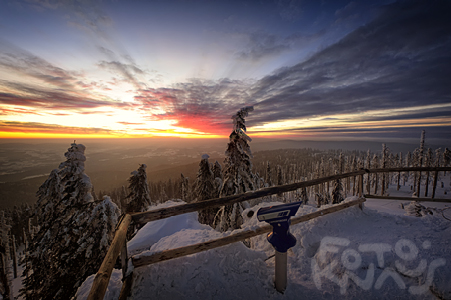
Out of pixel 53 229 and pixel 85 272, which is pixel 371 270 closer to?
pixel 85 272

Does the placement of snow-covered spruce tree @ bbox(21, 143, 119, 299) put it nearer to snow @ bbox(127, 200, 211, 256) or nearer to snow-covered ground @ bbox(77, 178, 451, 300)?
snow @ bbox(127, 200, 211, 256)

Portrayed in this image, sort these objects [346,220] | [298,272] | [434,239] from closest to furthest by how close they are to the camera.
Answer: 1. [298,272]
2. [434,239]
3. [346,220]

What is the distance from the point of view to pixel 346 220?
5824 mm

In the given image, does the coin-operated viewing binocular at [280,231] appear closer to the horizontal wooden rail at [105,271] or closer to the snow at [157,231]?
the horizontal wooden rail at [105,271]

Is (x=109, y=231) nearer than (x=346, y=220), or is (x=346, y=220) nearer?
(x=346, y=220)

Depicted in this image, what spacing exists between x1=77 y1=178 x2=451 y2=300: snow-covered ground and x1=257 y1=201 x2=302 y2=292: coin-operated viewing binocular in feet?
1.27

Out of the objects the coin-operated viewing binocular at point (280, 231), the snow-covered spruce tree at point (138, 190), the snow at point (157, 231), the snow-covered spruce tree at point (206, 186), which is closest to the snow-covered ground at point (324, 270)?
the coin-operated viewing binocular at point (280, 231)

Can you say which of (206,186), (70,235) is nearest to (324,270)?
(70,235)

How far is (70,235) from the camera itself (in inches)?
366

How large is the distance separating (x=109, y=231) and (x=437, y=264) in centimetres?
1220

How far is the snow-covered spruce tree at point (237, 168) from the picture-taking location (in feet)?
43.8

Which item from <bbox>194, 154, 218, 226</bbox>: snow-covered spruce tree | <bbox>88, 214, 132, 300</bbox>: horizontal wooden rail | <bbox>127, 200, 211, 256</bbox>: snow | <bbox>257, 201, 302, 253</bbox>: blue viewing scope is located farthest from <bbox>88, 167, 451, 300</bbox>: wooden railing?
<bbox>194, 154, 218, 226</bbox>: snow-covered spruce tree

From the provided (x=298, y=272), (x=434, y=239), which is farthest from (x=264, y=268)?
(x=434, y=239)

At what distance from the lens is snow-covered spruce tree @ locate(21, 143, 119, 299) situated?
8.84 meters
